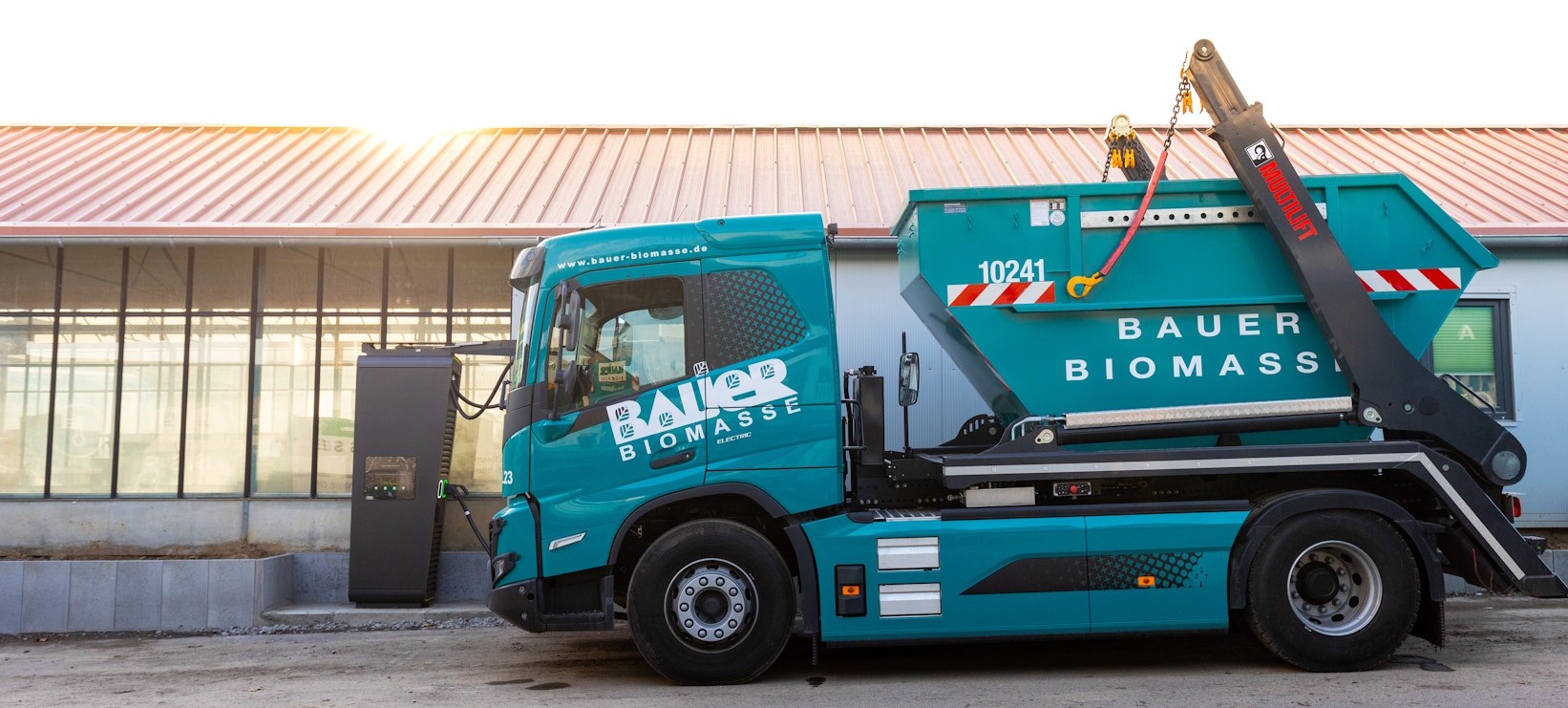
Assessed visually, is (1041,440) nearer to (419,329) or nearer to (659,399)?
(659,399)

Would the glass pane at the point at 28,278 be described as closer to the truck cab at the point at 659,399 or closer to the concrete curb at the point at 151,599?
the concrete curb at the point at 151,599

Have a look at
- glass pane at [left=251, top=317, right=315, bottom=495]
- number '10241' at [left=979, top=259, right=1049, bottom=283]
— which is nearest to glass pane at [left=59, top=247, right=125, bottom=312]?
glass pane at [left=251, top=317, right=315, bottom=495]

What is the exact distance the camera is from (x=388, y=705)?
19.7ft

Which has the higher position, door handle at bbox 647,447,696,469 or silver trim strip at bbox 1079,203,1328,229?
silver trim strip at bbox 1079,203,1328,229

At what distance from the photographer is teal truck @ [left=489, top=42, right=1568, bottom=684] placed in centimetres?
632

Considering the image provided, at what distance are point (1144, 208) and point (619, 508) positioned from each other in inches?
152

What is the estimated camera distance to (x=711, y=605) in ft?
20.7

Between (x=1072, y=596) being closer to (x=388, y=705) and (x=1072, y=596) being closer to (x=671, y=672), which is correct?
(x=671, y=672)

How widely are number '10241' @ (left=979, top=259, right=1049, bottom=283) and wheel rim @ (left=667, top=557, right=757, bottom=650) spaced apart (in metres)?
2.48

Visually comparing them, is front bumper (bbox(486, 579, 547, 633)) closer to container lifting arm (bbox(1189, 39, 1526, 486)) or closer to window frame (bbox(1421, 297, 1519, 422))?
container lifting arm (bbox(1189, 39, 1526, 486))

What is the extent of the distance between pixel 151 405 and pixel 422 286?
3136 millimetres

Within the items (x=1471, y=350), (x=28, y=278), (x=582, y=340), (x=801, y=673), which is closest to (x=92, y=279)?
(x=28, y=278)

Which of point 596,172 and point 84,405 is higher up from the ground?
point 596,172

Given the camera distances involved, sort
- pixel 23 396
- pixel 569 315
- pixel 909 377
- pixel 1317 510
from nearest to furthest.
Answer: pixel 569 315 < pixel 1317 510 < pixel 909 377 < pixel 23 396
